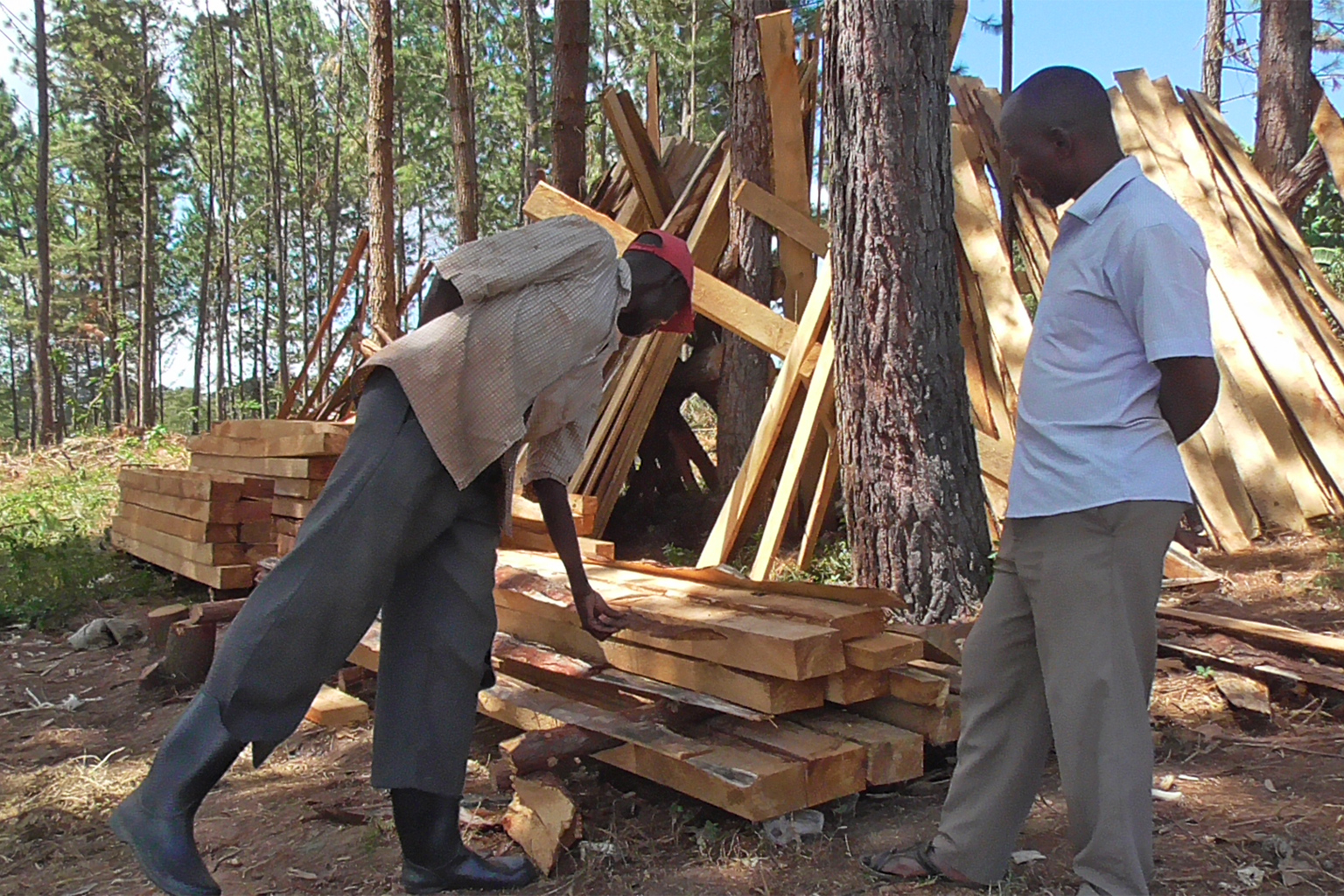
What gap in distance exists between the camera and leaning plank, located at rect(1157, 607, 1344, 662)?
364cm

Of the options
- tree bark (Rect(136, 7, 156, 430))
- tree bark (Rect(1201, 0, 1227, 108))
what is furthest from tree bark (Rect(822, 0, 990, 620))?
tree bark (Rect(136, 7, 156, 430))

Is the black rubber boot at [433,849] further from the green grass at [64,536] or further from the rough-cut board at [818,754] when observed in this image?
the green grass at [64,536]

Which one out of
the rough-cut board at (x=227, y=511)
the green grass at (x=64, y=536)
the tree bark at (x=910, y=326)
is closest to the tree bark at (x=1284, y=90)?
the tree bark at (x=910, y=326)

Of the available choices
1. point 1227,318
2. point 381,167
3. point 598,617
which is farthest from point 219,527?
point 1227,318

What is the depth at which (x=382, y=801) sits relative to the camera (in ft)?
11.5

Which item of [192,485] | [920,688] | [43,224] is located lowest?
[920,688]

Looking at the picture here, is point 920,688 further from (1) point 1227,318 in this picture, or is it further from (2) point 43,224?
(2) point 43,224

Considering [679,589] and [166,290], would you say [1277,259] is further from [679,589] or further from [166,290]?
[166,290]

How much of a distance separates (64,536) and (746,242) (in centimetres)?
669

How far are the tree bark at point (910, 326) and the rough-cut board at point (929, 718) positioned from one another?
0.89m

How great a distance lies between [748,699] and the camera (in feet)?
9.80

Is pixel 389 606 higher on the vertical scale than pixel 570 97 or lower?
lower

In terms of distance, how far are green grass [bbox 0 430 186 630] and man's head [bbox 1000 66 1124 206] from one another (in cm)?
681

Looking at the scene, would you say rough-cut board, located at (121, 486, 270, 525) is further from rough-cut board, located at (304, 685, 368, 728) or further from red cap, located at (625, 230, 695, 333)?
red cap, located at (625, 230, 695, 333)
